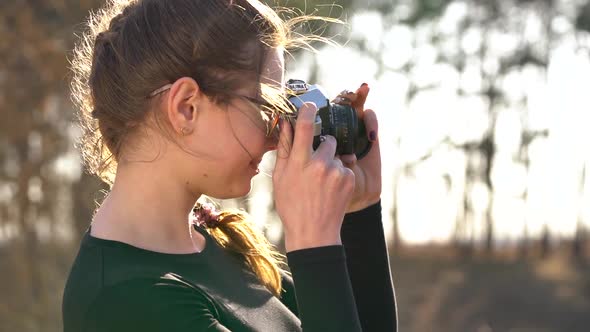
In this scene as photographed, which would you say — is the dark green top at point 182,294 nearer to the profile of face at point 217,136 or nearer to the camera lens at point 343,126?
the profile of face at point 217,136

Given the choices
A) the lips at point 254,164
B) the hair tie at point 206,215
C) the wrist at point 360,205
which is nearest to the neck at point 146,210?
the lips at point 254,164

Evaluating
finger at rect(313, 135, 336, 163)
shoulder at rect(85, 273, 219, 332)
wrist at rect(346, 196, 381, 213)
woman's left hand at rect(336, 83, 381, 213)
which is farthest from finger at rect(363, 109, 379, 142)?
shoulder at rect(85, 273, 219, 332)

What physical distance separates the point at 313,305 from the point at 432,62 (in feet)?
31.3

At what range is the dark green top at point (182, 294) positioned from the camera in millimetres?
1302

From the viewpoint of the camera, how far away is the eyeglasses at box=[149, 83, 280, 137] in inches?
57.3

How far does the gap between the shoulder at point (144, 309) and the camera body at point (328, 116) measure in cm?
32

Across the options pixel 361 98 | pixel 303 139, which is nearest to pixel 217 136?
pixel 303 139

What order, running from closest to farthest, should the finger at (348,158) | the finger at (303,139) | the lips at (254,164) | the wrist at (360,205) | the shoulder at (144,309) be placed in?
1. the shoulder at (144,309)
2. the finger at (303,139)
3. the lips at (254,164)
4. the finger at (348,158)
5. the wrist at (360,205)

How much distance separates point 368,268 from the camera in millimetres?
1746

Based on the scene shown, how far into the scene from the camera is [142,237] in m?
1.44

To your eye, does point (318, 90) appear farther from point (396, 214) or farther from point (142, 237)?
point (396, 214)

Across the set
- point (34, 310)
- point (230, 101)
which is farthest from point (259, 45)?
point (34, 310)

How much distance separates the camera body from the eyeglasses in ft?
0.09

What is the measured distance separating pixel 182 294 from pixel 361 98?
58 centimetres
